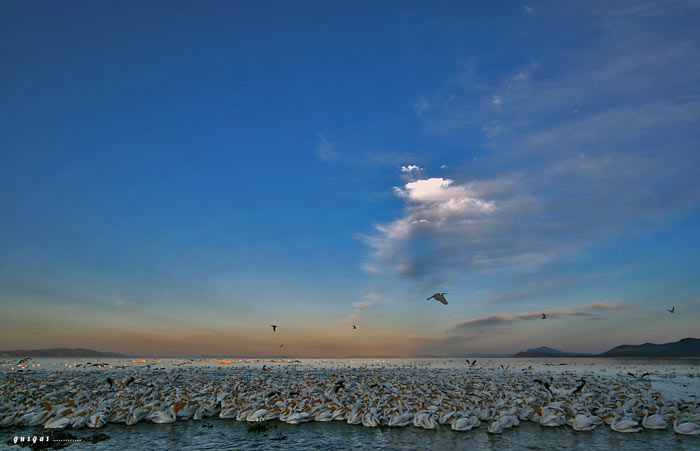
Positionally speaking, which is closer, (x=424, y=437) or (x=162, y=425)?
(x=424, y=437)

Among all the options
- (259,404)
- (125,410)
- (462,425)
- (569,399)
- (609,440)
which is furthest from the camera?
(569,399)

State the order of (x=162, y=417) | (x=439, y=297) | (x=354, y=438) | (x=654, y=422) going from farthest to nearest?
(x=439, y=297)
(x=162, y=417)
(x=654, y=422)
(x=354, y=438)

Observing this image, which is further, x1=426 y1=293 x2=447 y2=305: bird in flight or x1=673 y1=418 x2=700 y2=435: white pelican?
x1=426 y1=293 x2=447 y2=305: bird in flight

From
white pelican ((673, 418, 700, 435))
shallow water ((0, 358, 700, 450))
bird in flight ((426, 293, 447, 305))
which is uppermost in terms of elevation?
bird in flight ((426, 293, 447, 305))

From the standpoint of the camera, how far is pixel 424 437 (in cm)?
1617

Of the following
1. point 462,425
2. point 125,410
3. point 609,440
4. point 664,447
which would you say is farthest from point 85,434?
point 664,447

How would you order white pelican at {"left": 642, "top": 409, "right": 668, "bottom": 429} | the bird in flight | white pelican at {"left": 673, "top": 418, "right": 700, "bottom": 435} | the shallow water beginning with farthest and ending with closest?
the bird in flight, white pelican at {"left": 642, "top": 409, "right": 668, "bottom": 429}, white pelican at {"left": 673, "top": 418, "right": 700, "bottom": 435}, the shallow water

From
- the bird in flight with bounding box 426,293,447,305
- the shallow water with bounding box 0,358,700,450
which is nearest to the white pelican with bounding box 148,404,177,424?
the shallow water with bounding box 0,358,700,450

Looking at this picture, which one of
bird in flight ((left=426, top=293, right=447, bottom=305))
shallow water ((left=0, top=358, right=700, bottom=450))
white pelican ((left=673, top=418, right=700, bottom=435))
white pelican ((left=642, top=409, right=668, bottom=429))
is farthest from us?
bird in flight ((left=426, top=293, right=447, bottom=305))

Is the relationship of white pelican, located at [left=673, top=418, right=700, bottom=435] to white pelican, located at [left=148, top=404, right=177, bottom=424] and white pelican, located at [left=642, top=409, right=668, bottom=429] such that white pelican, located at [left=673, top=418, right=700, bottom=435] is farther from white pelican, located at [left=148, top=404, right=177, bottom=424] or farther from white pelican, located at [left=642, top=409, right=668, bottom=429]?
white pelican, located at [left=148, top=404, right=177, bottom=424]

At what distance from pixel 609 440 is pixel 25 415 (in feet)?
83.9

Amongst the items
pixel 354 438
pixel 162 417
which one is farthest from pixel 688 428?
pixel 162 417

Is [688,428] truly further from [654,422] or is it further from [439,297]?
[439,297]

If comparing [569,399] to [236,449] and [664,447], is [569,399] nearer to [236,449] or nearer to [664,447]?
[664,447]
